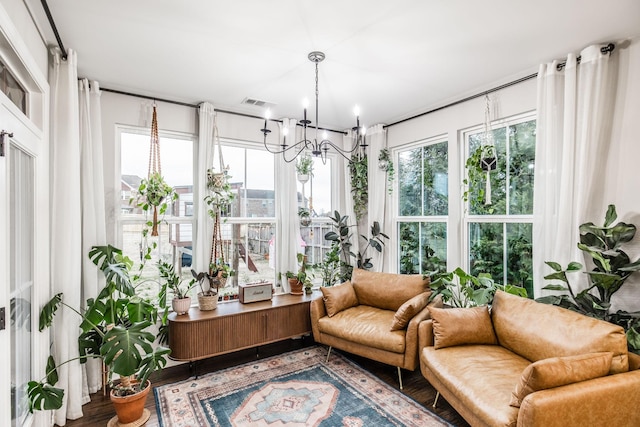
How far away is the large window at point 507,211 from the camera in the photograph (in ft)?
10.1

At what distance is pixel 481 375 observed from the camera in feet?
6.95

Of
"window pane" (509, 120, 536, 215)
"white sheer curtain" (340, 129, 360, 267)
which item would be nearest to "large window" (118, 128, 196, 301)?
"white sheer curtain" (340, 129, 360, 267)

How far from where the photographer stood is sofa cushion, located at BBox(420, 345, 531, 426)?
6.01 ft

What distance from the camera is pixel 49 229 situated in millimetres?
2455

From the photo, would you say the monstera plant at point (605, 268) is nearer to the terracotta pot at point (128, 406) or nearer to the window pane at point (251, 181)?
the window pane at point (251, 181)

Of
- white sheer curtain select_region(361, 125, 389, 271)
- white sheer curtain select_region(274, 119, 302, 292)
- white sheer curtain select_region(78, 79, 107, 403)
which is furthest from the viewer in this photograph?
white sheer curtain select_region(361, 125, 389, 271)

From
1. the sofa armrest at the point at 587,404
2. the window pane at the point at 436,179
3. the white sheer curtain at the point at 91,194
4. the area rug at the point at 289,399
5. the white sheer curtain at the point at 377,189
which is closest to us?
the sofa armrest at the point at 587,404

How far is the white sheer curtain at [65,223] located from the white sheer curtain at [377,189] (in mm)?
3195

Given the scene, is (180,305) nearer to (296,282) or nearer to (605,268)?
(296,282)

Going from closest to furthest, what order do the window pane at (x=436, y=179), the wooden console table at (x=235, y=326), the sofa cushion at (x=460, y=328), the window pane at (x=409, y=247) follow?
the sofa cushion at (x=460, y=328) < the wooden console table at (x=235, y=326) < the window pane at (x=436, y=179) < the window pane at (x=409, y=247)

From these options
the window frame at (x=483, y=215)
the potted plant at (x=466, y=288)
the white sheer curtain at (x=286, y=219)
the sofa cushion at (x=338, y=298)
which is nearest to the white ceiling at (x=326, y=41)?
the window frame at (x=483, y=215)

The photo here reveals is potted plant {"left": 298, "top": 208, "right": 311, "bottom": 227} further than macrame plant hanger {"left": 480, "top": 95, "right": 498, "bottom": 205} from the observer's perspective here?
Yes

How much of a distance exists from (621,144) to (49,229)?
14.0 feet

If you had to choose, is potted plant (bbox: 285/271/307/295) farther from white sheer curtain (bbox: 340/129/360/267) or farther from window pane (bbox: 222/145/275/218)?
white sheer curtain (bbox: 340/129/360/267)
